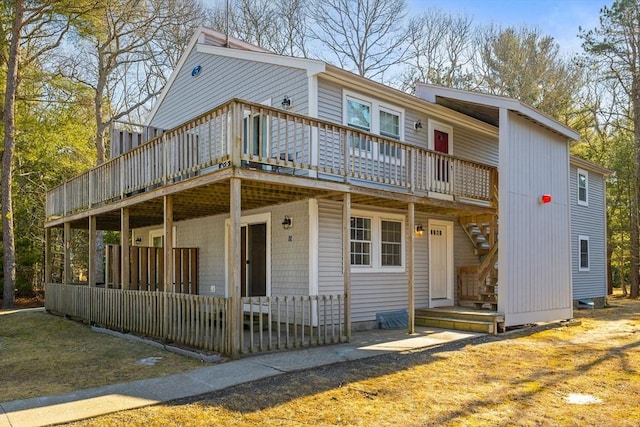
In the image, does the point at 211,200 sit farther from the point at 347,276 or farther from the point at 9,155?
the point at 9,155

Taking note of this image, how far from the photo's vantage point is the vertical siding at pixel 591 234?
17.6 m

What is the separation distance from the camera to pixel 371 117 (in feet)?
37.0

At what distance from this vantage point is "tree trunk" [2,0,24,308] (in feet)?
55.9

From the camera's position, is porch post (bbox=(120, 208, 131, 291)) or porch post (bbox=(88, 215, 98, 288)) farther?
porch post (bbox=(88, 215, 98, 288))

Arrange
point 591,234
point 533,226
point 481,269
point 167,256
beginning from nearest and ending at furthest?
point 167,256
point 533,226
point 481,269
point 591,234

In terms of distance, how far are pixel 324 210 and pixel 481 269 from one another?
4.26 metres

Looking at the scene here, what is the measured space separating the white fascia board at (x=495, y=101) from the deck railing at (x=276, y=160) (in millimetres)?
1425

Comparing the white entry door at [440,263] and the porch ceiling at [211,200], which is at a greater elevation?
the porch ceiling at [211,200]

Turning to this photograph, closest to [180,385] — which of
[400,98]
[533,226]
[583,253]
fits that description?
[400,98]

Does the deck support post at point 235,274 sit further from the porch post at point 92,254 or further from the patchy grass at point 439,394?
the porch post at point 92,254

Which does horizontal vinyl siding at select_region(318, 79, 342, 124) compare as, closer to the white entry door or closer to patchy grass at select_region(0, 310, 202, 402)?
the white entry door

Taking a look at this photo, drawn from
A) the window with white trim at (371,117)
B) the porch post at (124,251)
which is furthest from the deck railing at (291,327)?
the window with white trim at (371,117)

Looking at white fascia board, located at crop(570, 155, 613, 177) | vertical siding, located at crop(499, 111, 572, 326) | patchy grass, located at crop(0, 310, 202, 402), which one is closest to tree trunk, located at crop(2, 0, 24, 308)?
patchy grass, located at crop(0, 310, 202, 402)

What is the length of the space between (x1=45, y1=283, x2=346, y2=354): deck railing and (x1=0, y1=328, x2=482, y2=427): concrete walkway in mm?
403
